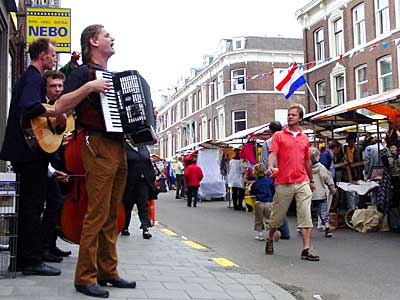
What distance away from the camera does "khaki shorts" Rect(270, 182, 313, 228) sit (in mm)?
7266

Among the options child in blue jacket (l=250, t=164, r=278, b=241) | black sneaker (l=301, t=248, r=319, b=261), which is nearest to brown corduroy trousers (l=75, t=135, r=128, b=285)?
black sneaker (l=301, t=248, r=319, b=261)

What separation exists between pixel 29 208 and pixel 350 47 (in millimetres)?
26562

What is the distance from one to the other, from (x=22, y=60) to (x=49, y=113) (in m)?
8.24

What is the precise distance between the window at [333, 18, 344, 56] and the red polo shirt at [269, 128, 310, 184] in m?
23.8

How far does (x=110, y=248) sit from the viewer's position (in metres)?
4.49

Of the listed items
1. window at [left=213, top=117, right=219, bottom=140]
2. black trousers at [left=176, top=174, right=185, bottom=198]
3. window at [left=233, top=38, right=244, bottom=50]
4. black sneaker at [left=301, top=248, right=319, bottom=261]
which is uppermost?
window at [left=233, top=38, right=244, bottom=50]

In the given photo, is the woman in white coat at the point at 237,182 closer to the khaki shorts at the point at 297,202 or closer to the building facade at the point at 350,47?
the khaki shorts at the point at 297,202

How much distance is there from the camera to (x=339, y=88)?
99.0 ft

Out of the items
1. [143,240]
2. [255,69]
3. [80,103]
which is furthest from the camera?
[255,69]

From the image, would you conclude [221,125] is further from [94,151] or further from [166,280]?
[94,151]

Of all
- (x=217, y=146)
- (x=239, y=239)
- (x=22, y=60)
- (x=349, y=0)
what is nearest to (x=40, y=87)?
(x=239, y=239)

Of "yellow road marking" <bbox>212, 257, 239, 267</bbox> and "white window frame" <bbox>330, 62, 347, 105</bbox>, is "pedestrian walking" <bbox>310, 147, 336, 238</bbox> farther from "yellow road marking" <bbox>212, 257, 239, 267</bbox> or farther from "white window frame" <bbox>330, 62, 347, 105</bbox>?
"white window frame" <bbox>330, 62, 347, 105</bbox>

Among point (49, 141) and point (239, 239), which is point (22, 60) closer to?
point (239, 239)

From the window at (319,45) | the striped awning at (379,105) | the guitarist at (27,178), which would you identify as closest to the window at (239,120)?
the window at (319,45)
